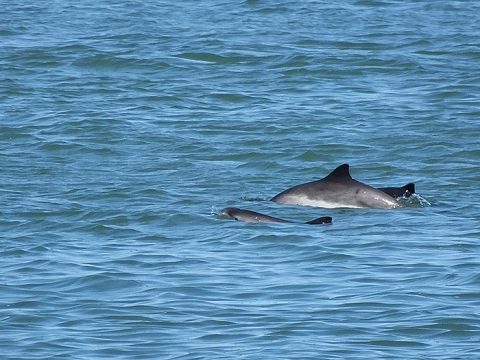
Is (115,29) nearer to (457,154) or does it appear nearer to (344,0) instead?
(344,0)

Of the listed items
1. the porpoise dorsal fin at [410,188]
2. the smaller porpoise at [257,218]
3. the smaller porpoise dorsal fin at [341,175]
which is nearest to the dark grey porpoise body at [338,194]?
the smaller porpoise dorsal fin at [341,175]

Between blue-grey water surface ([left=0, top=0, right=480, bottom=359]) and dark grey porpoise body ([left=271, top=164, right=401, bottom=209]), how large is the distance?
0.72 feet

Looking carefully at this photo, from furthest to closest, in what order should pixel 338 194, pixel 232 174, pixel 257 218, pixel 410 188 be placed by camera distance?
1. pixel 232 174
2. pixel 338 194
3. pixel 410 188
4. pixel 257 218

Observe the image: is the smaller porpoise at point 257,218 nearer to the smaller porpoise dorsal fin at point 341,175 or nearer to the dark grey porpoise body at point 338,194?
the dark grey porpoise body at point 338,194

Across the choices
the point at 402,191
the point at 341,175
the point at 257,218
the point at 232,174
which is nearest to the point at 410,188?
the point at 402,191

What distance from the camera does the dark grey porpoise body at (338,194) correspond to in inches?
690

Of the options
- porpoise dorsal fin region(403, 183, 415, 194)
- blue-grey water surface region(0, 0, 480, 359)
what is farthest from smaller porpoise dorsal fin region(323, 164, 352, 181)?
porpoise dorsal fin region(403, 183, 415, 194)

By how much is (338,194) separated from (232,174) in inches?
91.2

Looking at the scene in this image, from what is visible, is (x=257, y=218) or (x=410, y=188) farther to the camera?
(x=410, y=188)

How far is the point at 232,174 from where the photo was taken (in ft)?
64.4

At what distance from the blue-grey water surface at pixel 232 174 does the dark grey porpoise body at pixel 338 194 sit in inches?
8.7

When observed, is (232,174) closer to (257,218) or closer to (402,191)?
(402,191)

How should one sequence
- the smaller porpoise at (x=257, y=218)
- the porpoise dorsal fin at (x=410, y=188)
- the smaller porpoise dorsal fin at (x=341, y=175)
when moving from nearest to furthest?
the smaller porpoise at (x=257, y=218)
the porpoise dorsal fin at (x=410, y=188)
the smaller porpoise dorsal fin at (x=341, y=175)

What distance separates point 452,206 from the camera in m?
17.5
